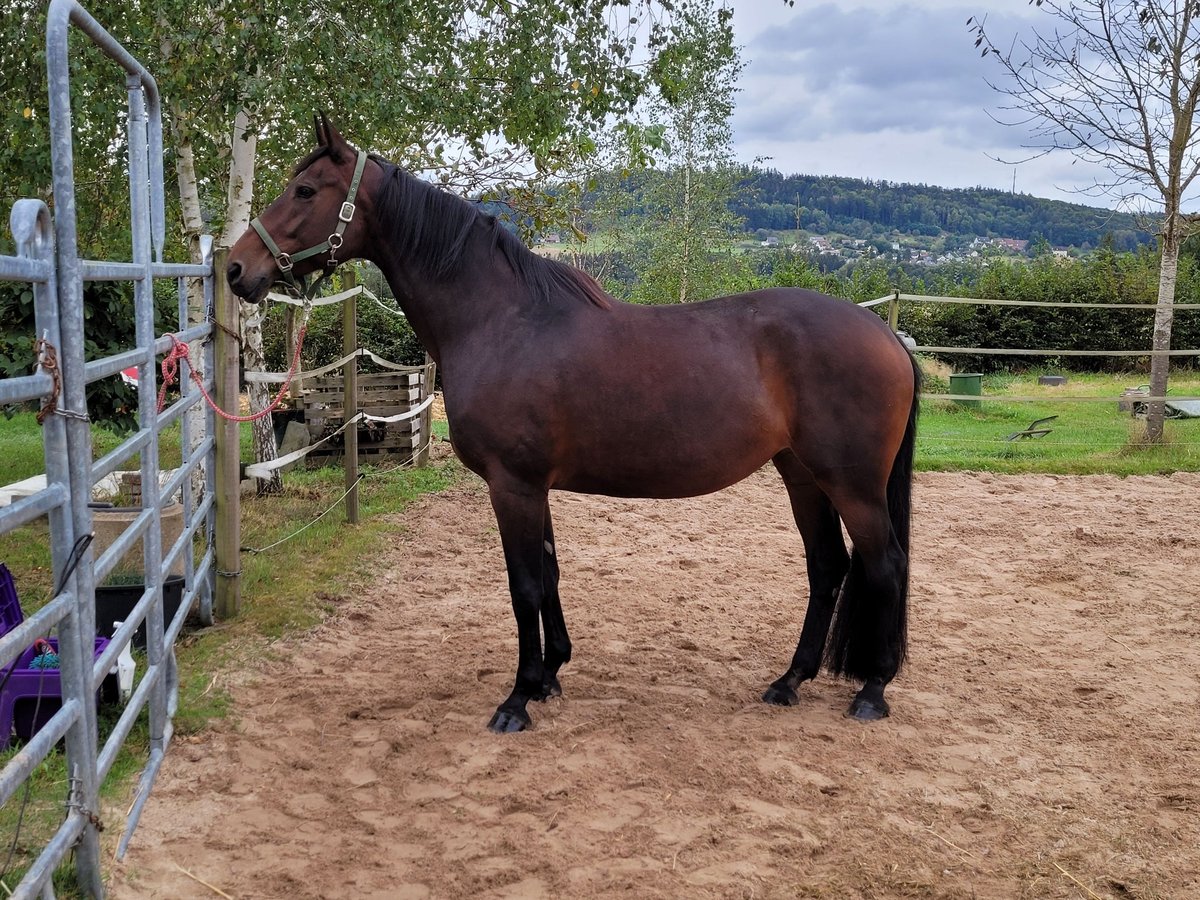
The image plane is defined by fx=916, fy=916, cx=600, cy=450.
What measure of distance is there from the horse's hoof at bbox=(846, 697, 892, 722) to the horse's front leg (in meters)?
1.21

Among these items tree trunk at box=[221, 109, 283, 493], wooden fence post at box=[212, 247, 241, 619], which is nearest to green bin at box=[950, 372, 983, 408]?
tree trunk at box=[221, 109, 283, 493]

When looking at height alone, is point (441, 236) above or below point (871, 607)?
above

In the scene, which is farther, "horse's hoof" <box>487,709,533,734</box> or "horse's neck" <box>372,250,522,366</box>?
"horse's neck" <box>372,250,522,366</box>

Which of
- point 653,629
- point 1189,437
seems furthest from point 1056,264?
point 653,629

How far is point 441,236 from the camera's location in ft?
11.5

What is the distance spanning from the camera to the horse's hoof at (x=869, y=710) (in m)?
3.51

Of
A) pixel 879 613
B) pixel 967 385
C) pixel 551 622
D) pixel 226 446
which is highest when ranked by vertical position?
pixel 226 446

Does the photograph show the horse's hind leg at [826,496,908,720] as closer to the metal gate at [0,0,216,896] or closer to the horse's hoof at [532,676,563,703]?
the horse's hoof at [532,676,563,703]

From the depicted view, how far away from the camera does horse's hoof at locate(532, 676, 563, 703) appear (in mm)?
3644

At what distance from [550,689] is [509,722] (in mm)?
363

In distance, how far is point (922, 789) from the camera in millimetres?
2904

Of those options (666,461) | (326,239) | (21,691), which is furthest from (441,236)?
(21,691)

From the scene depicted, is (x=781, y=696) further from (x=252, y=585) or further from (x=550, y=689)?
(x=252, y=585)

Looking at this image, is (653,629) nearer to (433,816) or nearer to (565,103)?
(433,816)
